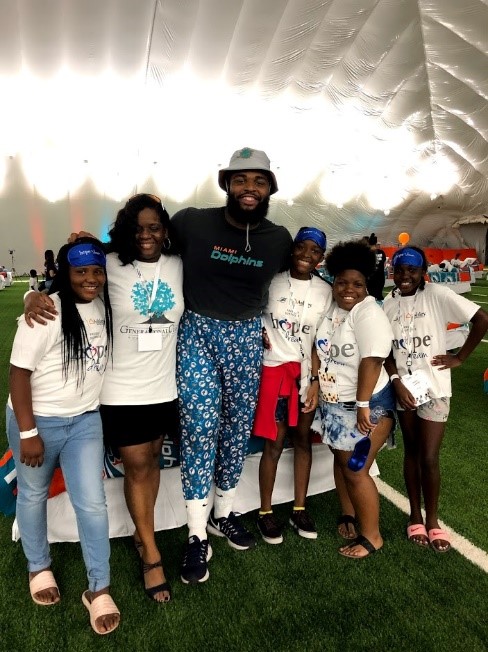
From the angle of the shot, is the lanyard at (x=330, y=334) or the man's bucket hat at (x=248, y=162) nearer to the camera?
the man's bucket hat at (x=248, y=162)

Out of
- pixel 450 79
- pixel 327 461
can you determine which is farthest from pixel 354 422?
pixel 450 79

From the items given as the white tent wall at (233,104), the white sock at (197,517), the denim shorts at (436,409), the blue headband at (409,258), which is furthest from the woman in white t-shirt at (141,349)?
the white tent wall at (233,104)

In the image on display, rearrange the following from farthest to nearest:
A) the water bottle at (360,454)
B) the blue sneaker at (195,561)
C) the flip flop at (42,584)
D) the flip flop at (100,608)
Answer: the water bottle at (360,454)
the blue sneaker at (195,561)
the flip flop at (42,584)
the flip flop at (100,608)

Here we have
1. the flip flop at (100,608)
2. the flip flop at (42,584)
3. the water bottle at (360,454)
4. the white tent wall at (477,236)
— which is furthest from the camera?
the white tent wall at (477,236)

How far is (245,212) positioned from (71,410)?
4.04ft

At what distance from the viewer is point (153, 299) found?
82.9 inches

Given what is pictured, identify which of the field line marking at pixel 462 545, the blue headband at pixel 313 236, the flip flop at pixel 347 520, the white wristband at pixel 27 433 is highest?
the blue headband at pixel 313 236

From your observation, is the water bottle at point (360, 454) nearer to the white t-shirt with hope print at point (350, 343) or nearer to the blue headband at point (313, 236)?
the white t-shirt with hope print at point (350, 343)

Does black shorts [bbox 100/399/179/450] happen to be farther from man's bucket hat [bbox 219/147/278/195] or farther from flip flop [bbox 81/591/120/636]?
man's bucket hat [bbox 219/147/278/195]

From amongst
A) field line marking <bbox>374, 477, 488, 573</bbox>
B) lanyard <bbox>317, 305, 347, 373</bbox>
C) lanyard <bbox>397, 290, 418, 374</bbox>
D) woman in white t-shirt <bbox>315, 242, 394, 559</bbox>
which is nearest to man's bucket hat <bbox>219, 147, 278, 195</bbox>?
woman in white t-shirt <bbox>315, 242, 394, 559</bbox>

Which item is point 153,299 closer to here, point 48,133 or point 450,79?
point 48,133

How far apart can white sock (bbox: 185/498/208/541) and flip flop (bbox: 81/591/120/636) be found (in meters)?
0.52

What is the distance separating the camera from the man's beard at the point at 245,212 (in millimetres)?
2266

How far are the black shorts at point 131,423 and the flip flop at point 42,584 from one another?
660 mm
